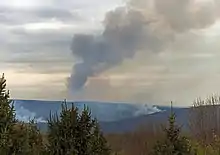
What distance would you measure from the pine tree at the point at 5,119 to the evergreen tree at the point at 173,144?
6202mm

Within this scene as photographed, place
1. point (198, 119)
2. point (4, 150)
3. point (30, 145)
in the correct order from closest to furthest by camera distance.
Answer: point (4, 150), point (30, 145), point (198, 119)

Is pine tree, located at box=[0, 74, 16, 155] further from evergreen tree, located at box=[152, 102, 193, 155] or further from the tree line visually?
evergreen tree, located at box=[152, 102, 193, 155]

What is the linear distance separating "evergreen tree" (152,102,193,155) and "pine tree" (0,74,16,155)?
6202 millimetres

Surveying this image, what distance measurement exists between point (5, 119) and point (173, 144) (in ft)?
23.2

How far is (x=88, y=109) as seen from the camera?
726 inches

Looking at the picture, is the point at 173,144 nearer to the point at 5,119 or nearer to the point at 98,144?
the point at 98,144

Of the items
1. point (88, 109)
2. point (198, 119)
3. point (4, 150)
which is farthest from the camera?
point (198, 119)

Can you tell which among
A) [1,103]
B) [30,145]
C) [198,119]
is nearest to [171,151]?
[30,145]

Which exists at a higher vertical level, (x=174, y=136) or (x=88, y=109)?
(x=88, y=109)

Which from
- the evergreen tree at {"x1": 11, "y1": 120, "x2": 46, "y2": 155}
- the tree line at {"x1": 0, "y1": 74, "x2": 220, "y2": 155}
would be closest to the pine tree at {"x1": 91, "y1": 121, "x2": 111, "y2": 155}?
the tree line at {"x1": 0, "y1": 74, "x2": 220, "y2": 155}

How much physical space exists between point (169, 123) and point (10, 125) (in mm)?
6838

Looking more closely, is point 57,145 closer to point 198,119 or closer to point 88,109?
point 88,109

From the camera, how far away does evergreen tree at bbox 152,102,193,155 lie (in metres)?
19.2

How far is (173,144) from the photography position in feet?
63.6
